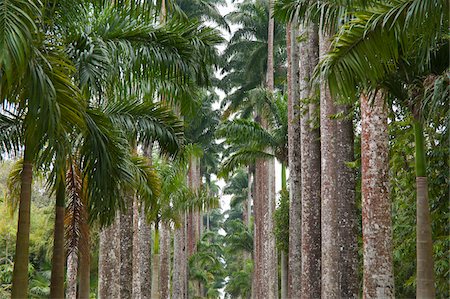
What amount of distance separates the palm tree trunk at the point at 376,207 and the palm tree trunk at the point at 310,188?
5.27 metres

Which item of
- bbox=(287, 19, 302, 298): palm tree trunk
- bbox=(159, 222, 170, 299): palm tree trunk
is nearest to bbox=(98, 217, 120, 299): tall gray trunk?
bbox=(287, 19, 302, 298): palm tree trunk

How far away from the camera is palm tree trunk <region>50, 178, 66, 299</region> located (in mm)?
7867

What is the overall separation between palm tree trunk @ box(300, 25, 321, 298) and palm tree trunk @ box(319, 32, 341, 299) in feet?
7.29

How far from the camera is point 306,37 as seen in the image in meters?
14.8

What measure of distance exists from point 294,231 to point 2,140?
10.6 meters

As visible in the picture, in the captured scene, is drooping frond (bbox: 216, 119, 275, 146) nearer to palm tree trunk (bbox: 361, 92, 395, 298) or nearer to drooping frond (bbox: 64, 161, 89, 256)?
drooping frond (bbox: 64, 161, 89, 256)

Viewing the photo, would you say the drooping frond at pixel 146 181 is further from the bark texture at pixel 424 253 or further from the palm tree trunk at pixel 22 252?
the bark texture at pixel 424 253

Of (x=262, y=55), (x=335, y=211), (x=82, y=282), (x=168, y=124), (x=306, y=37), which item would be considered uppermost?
(x=262, y=55)

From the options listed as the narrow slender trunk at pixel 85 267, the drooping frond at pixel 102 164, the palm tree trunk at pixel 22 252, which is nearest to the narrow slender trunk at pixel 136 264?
the narrow slender trunk at pixel 85 267

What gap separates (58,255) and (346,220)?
5.53m

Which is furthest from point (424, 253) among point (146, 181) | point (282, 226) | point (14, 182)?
point (282, 226)

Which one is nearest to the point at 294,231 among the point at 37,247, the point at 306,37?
the point at 306,37

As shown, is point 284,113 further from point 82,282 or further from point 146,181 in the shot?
point 82,282

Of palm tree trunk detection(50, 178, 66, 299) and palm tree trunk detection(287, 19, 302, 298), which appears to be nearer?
palm tree trunk detection(50, 178, 66, 299)
